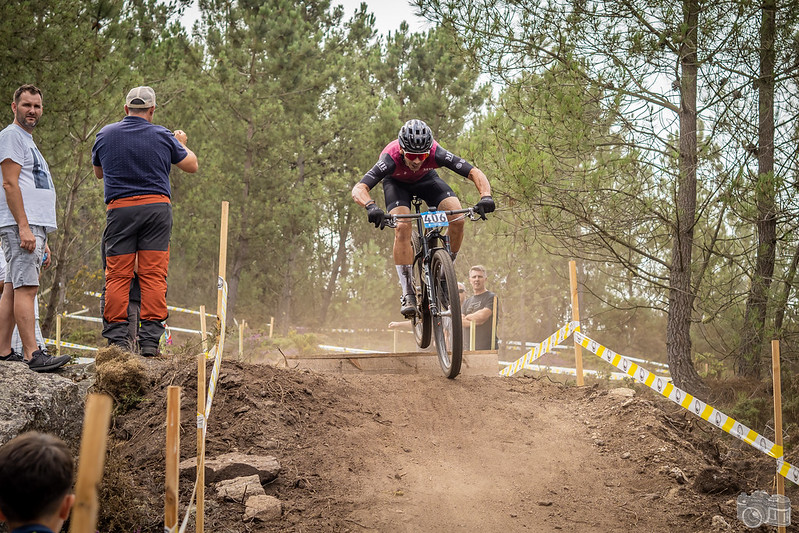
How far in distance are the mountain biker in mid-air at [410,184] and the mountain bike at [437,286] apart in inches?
4.6

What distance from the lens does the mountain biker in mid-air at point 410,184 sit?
19.9 ft

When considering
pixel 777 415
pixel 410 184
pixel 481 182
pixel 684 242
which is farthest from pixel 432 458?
pixel 684 242

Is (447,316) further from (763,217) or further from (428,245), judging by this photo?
(763,217)

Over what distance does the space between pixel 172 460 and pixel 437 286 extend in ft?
12.1

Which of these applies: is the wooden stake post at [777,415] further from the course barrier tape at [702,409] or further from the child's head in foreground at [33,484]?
the child's head in foreground at [33,484]

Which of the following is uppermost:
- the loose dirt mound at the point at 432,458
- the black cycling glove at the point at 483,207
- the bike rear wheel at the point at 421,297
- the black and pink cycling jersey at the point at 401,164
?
the black and pink cycling jersey at the point at 401,164

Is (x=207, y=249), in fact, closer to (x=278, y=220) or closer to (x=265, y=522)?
(x=278, y=220)

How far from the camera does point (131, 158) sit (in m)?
5.22

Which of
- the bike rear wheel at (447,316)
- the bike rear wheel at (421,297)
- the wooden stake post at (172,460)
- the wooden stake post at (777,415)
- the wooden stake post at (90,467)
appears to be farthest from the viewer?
the bike rear wheel at (421,297)

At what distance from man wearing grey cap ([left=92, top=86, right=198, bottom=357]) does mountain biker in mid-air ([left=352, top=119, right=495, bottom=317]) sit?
172 centimetres

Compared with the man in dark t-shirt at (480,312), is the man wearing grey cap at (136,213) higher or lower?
higher

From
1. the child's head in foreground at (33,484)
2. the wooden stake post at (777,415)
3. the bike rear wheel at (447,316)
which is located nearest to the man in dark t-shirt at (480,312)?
the bike rear wheel at (447,316)

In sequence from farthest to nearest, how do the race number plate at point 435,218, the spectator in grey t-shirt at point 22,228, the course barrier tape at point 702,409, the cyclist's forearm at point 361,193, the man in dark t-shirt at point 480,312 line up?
the man in dark t-shirt at point 480,312 < the cyclist's forearm at point 361,193 < the race number plate at point 435,218 < the spectator in grey t-shirt at point 22,228 < the course barrier tape at point 702,409

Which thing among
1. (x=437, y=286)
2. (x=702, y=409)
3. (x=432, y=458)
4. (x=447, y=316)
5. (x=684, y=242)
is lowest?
(x=432, y=458)
